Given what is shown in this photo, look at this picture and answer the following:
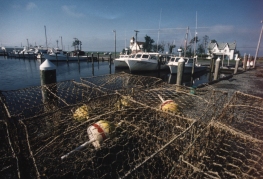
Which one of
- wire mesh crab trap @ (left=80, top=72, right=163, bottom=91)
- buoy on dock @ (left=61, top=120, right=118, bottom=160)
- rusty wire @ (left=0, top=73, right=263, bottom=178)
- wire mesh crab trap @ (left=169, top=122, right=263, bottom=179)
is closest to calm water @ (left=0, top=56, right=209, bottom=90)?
wire mesh crab trap @ (left=80, top=72, right=163, bottom=91)

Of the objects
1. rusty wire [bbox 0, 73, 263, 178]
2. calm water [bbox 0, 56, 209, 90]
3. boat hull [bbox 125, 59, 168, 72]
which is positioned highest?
boat hull [bbox 125, 59, 168, 72]

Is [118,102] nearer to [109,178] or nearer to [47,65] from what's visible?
[109,178]

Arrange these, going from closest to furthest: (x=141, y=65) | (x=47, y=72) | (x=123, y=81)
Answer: (x=47, y=72)
(x=123, y=81)
(x=141, y=65)

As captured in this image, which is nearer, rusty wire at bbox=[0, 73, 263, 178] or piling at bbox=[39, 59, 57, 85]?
rusty wire at bbox=[0, 73, 263, 178]

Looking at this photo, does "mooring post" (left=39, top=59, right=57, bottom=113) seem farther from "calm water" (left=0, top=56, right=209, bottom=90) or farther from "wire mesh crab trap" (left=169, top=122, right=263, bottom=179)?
"calm water" (left=0, top=56, right=209, bottom=90)

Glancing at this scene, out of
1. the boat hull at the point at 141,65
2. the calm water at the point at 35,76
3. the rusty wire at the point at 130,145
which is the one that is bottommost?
the calm water at the point at 35,76

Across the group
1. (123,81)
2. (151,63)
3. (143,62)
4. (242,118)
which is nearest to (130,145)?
(242,118)

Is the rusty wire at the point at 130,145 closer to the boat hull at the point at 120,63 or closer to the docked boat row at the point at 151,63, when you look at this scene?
the docked boat row at the point at 151,63

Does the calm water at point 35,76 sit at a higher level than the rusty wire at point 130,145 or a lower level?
lower

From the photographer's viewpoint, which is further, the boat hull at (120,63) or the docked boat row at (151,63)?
the boat hull at (120,63)

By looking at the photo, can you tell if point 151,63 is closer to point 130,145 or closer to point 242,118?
point 242,118

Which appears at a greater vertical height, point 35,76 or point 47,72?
point 47,72

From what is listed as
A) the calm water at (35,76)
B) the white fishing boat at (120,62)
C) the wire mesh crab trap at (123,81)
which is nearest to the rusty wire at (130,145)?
the wire mesh crab trap at (123,81)

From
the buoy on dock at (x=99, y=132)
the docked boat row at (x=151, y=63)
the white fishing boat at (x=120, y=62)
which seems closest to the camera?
the buoy on dock at (x=99, y=132)
